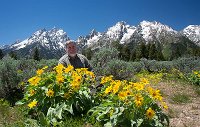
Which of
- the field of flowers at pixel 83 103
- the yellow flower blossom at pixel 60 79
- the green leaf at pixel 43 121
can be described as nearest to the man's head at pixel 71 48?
the field of flowers at pixel 83 103

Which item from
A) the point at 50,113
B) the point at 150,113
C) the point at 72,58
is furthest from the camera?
the point at 72,58

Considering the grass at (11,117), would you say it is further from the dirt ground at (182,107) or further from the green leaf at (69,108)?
the dirt ground at (182,107)

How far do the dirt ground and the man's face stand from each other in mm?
2817

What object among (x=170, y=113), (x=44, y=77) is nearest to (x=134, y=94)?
(x=44, y=77)

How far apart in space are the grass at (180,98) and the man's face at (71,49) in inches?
144

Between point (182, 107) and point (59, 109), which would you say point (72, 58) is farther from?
point (182, 107)

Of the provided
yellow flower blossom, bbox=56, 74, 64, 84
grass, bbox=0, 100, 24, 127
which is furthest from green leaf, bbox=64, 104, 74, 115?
grass, bbox=0, 100, 24, 127

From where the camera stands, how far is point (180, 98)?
35.1ft

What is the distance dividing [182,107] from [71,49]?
354 centimetres

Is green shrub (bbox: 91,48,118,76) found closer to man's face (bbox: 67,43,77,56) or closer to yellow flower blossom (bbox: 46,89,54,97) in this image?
man's face (bbox: 67,43,77,56)

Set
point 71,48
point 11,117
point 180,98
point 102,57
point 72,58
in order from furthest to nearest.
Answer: point 102,57
point 180,98
point 72,58
point 71,48
point 11,117

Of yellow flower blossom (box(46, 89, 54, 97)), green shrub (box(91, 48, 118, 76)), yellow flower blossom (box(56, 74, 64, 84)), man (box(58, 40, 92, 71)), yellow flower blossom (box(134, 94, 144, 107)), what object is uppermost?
green shrub (box(91, 48, 118, 76))

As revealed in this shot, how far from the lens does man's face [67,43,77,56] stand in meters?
8.57

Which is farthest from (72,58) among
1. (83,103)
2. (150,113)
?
(150,113)
